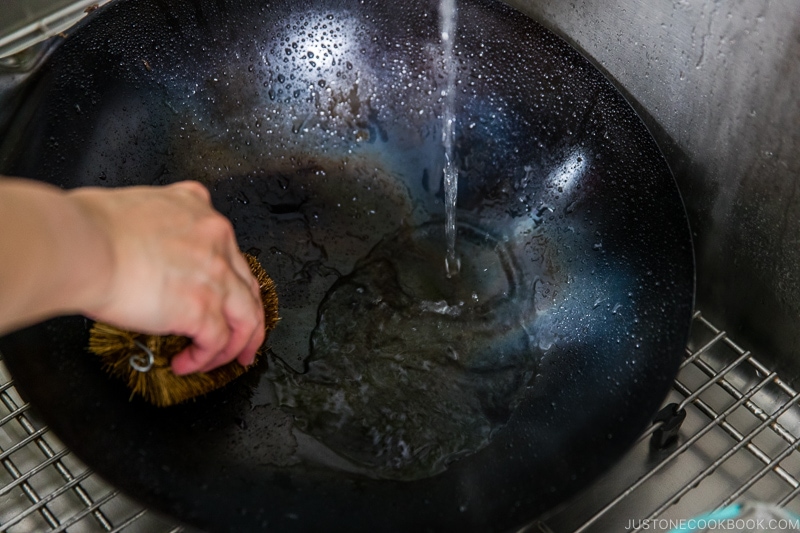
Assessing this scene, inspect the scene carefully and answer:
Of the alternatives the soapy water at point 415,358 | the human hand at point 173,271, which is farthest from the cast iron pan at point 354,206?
the human hand at point 173,271

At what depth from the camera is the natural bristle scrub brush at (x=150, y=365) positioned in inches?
22.0

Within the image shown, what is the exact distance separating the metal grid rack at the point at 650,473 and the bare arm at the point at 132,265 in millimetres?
183

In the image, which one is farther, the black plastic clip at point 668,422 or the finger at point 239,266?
the black plastic clip at point 668,422

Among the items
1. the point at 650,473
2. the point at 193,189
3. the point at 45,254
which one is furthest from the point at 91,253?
the point at 650,473

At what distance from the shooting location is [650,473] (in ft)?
2.12

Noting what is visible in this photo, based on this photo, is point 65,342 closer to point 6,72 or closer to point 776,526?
point 6,72

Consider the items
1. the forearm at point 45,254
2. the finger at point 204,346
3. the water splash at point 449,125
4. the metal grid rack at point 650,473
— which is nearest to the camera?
the forearm at point 45,254

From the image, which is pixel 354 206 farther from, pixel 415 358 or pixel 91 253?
pixel 91 253

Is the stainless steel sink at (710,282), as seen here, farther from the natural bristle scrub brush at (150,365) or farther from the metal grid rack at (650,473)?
the natural bristle scrub brush at (150,365)

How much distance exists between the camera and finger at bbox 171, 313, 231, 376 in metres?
0.49

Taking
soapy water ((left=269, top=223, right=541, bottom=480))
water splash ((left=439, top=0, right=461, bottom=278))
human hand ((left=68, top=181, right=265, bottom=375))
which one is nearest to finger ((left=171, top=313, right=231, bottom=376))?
human hand ((left=68, top=181, right=265, bottom=375))

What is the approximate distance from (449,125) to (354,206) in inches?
5.3

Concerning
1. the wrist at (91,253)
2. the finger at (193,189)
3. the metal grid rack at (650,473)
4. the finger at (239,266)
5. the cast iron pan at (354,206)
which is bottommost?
the metal grid rack at (650,473)

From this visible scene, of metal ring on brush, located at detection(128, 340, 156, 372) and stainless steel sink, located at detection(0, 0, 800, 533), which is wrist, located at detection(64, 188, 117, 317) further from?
stainless steel sink, located at detection(0, 0, 800, 533)
